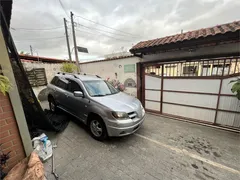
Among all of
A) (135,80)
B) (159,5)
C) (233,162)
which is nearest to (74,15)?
(159,5)

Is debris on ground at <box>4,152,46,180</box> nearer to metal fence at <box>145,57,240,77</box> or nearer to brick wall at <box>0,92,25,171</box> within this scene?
brick wall at <box>0,92,25,171</box>

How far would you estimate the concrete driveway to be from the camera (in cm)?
202

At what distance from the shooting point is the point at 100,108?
275cm

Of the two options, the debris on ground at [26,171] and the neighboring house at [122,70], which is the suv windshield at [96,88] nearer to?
the debris on ground at [26,171]

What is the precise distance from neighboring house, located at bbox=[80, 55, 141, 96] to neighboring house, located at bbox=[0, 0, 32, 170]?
4.53m

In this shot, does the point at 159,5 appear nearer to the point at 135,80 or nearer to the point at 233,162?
the point at 135,80

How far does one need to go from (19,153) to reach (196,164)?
3.37 meters

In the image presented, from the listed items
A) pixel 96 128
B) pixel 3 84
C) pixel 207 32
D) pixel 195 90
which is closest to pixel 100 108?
pixel 96 128

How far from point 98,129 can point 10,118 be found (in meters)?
1.91

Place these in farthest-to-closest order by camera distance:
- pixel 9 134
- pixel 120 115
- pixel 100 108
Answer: pixel 100 108 < pixel 120 115 < pixel 9 134

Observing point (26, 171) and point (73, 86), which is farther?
point (73, 86)

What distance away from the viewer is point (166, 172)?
2.06 m

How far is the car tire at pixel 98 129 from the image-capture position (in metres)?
2.79

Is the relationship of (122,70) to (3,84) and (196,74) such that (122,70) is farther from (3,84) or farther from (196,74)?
(3,84)
